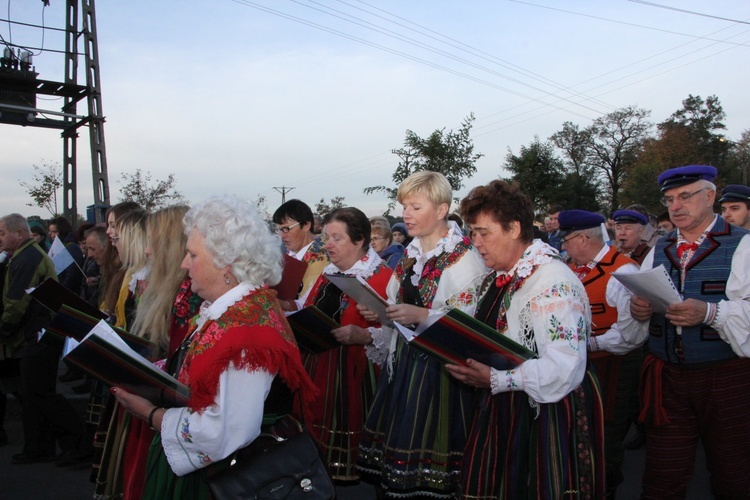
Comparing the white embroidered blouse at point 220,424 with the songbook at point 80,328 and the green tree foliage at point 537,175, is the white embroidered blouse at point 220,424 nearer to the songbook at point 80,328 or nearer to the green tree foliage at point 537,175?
the songbook at point 80,328

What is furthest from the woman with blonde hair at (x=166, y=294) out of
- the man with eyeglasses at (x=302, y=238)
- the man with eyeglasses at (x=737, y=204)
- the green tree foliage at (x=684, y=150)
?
the green tree foliage at (x=684, y=150)

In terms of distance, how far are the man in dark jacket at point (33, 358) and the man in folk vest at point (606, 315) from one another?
4.49 m

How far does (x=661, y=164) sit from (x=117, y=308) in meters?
47.8

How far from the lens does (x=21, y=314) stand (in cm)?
583

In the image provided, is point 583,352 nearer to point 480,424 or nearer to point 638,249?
point 480,424

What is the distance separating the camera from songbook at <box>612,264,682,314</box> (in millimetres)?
3013

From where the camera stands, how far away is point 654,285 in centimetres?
308

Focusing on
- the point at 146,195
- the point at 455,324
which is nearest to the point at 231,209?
the point at 455,324

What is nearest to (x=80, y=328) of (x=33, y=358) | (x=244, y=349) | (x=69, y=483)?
(x=244, y=349)

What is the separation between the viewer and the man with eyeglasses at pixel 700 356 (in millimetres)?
3287

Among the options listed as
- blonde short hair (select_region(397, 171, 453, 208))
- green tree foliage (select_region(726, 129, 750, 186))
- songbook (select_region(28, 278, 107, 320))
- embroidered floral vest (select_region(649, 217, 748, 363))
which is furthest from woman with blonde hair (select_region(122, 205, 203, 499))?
green tree foliage (select_region(726, 129, 750, 186))

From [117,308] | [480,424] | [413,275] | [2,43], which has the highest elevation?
[2,43]

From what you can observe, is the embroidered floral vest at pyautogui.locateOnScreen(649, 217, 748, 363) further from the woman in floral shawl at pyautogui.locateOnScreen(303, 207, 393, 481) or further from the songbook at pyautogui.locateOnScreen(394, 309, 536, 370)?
the woman in floral shawl at pyautogui.locateOnScreen(303, 207, 393, 481)

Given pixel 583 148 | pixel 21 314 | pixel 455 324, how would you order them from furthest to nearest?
pixel 583 148
pixel 21 314
pixel 455 324
